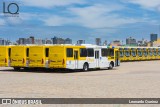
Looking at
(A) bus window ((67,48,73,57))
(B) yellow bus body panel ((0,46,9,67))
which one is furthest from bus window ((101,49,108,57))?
(B) yellow bus body panel ((0,46,9,67))

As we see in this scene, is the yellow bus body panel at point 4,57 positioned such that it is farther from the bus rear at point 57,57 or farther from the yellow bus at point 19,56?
the bus rear at point 57,57

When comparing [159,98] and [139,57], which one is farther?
[139,57]

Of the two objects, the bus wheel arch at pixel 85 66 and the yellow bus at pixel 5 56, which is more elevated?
the yellow bus at pixel 5 56

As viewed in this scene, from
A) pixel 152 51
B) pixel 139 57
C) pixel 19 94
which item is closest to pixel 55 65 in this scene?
pixel 19 94

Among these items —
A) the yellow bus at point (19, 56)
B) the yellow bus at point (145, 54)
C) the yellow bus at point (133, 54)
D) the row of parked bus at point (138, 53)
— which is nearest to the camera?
the yellow bus at point (19, 56)

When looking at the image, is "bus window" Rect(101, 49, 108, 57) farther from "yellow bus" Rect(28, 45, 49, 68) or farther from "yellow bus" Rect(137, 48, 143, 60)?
"yellow bus" Rect(137, 48, 143, 60)

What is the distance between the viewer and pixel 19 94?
1583 centimetres

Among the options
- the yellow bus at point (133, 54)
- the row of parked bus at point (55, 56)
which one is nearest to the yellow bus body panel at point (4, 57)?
the row of parked bus at point (55, 56)

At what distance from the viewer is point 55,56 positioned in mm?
33656

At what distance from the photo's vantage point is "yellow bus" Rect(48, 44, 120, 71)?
3328 centimetres

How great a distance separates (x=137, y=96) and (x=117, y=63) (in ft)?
86.4

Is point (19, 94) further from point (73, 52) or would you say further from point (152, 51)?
point (152, 51)

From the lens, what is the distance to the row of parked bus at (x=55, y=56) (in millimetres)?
33469

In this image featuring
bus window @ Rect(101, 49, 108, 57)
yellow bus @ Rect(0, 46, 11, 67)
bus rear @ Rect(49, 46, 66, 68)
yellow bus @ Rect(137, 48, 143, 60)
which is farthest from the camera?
yellow bus @ Rect(137, 48, 143, 60)
